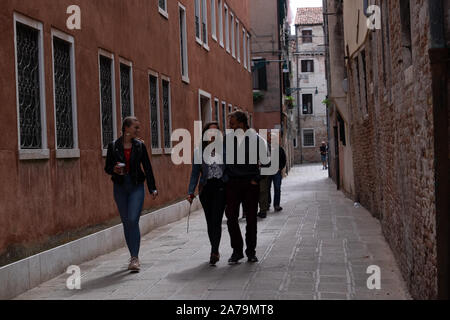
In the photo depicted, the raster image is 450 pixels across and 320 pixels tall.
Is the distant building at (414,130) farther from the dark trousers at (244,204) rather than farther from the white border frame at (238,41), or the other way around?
the white border frame at (238,41)

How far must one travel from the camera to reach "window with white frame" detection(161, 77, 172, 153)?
1689 cm

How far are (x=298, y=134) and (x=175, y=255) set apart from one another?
58920 millimetres

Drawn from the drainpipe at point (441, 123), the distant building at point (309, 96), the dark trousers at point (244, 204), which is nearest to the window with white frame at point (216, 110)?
the dark trousers at point (244, 204)

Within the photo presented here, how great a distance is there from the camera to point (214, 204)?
951 centimetres

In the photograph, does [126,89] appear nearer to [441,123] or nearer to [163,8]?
[163,8]

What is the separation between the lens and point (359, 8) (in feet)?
50.6

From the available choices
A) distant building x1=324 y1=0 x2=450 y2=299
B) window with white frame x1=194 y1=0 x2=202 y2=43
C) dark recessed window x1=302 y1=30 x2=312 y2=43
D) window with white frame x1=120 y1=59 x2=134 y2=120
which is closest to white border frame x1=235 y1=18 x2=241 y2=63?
window with white frame x1=194 y1=0 x2=202 y2=43

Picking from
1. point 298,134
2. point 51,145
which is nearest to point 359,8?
point 51,145

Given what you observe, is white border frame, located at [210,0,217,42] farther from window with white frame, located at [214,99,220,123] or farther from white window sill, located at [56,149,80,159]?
white window sill, located at [56,149,80,159]

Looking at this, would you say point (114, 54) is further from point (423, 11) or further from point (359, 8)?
point (423, 11)

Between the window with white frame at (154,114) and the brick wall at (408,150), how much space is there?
4.83 m

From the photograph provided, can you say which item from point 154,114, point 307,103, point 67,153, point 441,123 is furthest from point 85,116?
point 307,103

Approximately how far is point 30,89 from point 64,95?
49.0 inches

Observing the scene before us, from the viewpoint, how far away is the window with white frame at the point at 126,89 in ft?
44.2
